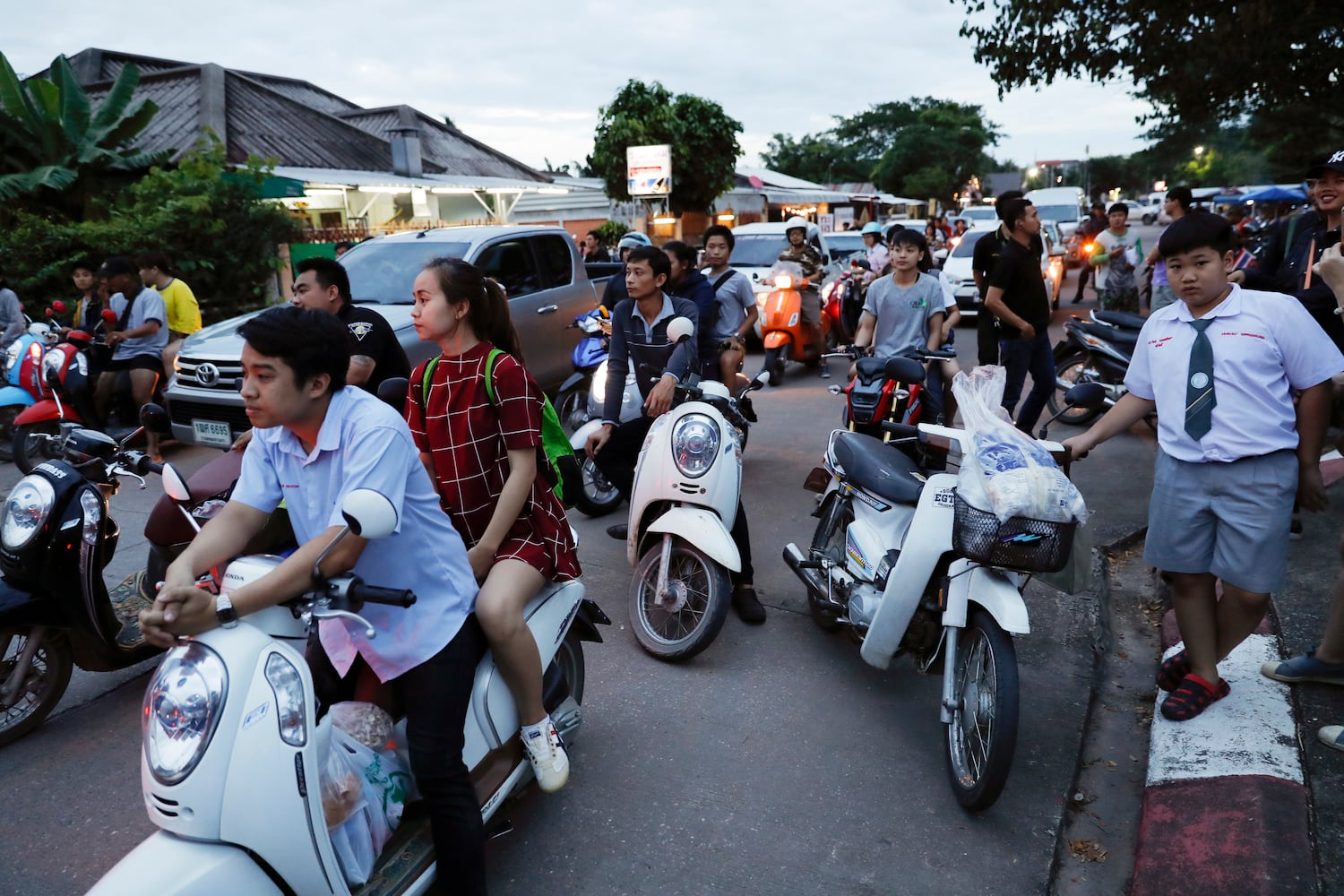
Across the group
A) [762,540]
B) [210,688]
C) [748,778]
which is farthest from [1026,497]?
[762,540]

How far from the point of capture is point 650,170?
21281 mm

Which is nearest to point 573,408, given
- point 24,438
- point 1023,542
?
point 24,438

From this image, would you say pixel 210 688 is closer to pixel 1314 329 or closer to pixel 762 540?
pixel 1314 329

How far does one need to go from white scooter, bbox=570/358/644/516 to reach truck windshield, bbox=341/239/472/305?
5.90 feet

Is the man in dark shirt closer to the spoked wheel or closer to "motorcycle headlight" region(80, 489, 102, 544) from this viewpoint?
the spoked wheel

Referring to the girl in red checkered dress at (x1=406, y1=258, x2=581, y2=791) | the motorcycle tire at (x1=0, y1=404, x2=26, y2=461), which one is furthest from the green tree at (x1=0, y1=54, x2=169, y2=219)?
the girl in red checkered dress at (x1=406, y1=258, x2=581, y2=791)

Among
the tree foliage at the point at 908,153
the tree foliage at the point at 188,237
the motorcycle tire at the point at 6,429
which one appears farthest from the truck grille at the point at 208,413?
the tree foliage at the point at 908,153

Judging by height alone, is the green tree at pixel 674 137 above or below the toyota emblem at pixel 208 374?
above

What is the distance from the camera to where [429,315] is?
2.84 metres

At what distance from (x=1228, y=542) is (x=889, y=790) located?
1.50 meters

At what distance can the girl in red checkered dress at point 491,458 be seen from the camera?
8.91 ft

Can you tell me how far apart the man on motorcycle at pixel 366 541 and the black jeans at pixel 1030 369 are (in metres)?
5.27

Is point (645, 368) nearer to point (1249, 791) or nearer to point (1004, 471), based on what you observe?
point (1004, 471)

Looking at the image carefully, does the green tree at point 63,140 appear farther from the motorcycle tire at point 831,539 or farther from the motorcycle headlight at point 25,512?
the motorcycle tire at point 831,539
